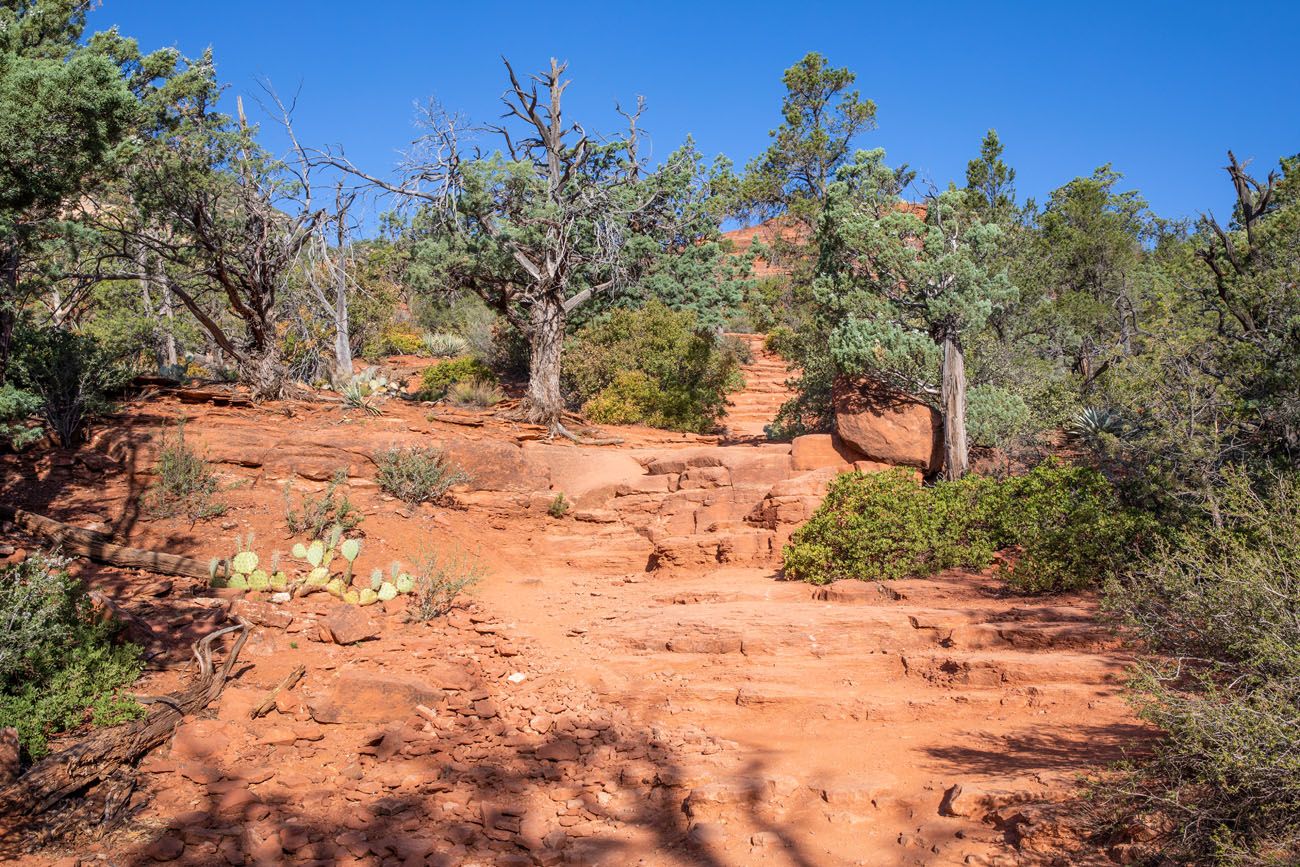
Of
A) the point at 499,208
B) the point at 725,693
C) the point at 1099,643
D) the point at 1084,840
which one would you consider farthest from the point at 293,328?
the point at 1084,840

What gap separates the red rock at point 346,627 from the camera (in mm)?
7637

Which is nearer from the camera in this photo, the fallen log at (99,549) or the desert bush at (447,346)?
the fallen log at (99,549)

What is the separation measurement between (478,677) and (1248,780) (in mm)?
5482

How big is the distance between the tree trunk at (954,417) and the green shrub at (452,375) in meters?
12.4

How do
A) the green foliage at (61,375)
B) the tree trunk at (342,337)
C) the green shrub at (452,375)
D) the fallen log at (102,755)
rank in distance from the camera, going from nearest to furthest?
the fallen log at (102,755) < the green foliage at (61,375) < the tree trunk at (342,337) < the green shrub at (452,375)

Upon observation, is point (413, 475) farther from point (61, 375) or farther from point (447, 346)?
point (447, 346)

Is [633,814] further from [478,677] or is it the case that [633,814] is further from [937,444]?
[937,444]

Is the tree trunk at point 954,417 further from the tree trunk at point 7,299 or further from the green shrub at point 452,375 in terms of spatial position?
the green shrub at point 452,375

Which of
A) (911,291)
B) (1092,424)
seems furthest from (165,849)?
(1092,424)

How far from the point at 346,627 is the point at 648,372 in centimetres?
1308

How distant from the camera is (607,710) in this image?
22.5 ft

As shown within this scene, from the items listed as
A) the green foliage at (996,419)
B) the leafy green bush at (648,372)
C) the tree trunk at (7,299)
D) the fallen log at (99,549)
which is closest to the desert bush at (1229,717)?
the green foliage at (996,419)

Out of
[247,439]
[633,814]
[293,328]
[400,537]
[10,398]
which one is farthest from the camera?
[293,328]

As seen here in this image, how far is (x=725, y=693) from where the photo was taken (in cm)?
696
